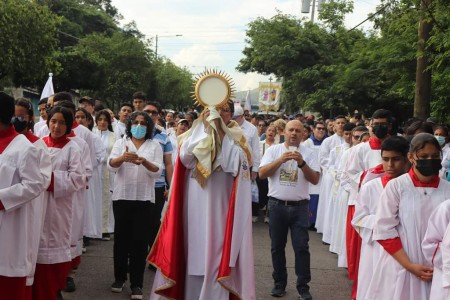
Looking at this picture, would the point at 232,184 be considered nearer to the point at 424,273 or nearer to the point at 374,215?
the point at 374,215

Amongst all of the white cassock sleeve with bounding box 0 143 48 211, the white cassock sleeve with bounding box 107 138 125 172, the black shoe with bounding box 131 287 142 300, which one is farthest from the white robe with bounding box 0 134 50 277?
the white cassock sleeve with bounding box 107 138 125 172

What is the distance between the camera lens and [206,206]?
561 cm

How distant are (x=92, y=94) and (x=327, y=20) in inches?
813

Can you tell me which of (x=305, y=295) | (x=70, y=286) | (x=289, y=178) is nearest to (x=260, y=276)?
(x=305, y=295)

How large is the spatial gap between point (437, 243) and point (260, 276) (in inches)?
157

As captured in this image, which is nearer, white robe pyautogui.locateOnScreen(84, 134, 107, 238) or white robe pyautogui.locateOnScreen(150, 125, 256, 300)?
white robe pyautogui.locateOnScreen(150, 125, 256, 300)

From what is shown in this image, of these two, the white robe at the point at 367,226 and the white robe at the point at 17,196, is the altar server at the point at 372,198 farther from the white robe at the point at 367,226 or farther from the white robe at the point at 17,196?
the white robe at the point at 17,196

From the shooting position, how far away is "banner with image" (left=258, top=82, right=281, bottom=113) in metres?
36.8

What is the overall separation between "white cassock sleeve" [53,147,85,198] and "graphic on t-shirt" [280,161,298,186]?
7.46ft

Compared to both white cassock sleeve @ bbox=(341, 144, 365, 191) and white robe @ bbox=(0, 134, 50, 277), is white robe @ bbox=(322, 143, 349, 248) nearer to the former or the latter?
white cassock sleeve @ bbox=(341, 144, 365, 191)

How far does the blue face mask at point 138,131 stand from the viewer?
23.9 ft

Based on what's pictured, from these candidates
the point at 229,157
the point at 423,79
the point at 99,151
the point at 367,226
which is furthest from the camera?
the point at 423,79

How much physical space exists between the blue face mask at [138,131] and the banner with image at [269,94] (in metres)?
29.6

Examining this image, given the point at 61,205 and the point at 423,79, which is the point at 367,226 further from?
the point at 423,79
